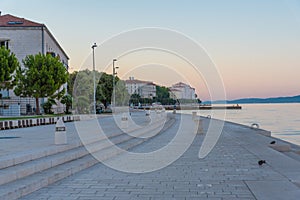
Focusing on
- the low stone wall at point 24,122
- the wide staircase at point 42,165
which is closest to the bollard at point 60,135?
the wide staircase at point 42,165

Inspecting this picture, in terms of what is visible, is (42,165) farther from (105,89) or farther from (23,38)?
→ (105,89)

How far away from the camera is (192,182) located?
7492 mm

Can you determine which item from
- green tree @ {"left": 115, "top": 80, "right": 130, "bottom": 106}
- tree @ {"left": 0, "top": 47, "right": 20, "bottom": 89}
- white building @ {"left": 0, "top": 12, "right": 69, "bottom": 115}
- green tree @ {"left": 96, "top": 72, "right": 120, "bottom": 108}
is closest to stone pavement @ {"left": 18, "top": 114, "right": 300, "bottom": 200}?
tree @ {"left": 0, "top": 47, "right": 20, "bottom": 89}

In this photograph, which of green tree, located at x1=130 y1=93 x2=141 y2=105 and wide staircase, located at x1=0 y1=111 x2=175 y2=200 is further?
green tree, located at x1=130 y1=93 x2=141 y2=105

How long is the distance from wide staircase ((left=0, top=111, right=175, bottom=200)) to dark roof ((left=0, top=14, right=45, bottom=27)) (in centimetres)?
3582

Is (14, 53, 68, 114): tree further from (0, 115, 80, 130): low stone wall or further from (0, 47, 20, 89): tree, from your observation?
(0, 115, 80, 130): low stone wall

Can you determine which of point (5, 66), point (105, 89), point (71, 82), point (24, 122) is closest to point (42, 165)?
point (24, 122)

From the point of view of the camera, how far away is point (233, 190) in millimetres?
6785

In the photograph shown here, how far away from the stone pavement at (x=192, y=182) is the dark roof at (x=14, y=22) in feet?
125

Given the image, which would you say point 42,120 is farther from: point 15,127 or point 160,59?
point 160,59

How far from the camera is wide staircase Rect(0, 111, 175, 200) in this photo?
640cm

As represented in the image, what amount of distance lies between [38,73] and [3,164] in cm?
2829

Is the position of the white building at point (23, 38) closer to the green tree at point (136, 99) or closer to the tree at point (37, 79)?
the tree at point (37, 79)

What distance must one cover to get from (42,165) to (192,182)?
3.13 metres
